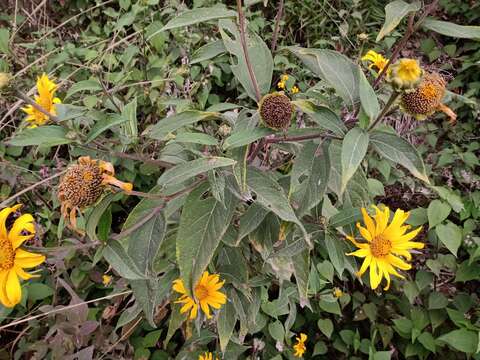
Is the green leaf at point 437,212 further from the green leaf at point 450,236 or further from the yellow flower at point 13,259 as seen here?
the yellow flower at point 13,259

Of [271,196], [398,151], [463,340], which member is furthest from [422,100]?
[463,340]

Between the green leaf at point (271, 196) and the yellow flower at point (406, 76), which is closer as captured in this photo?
the yellow flower at point (406, 76)

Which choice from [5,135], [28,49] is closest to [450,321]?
[5,135]

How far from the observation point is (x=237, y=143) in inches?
35.3

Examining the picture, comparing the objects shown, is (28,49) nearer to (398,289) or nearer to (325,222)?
(325,222)

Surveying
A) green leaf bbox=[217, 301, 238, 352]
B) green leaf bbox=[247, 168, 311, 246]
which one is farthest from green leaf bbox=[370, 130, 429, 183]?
green leaf bbox=[217, 301, 238, 352]

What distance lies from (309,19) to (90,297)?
1.96m

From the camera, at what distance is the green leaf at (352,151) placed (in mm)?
806

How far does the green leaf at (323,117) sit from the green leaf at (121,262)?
0.48 m

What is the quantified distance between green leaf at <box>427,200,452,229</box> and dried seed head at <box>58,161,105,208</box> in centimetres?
132

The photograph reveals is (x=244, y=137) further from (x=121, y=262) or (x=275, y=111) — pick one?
(x=121, y=262)

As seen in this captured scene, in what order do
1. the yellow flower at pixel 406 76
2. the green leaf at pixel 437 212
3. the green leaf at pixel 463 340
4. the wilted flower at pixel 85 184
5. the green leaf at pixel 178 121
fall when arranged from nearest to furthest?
the yellow flower at pixel 406 76 → the wilted flower at pixel 85 184 → the green leaf at pixel 178 121 → the green leaf at pixel 463 340 → the green leaf at pixel 437 212

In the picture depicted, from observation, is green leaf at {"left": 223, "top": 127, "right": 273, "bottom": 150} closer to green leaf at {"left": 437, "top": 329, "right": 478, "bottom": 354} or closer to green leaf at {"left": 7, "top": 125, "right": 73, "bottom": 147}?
green leaf at {"left": 7, "top": 125, "right": 73, "bottom": 147}

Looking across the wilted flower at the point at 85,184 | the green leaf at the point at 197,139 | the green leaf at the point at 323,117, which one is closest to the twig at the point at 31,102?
the wilted flower at the point at 85,184
